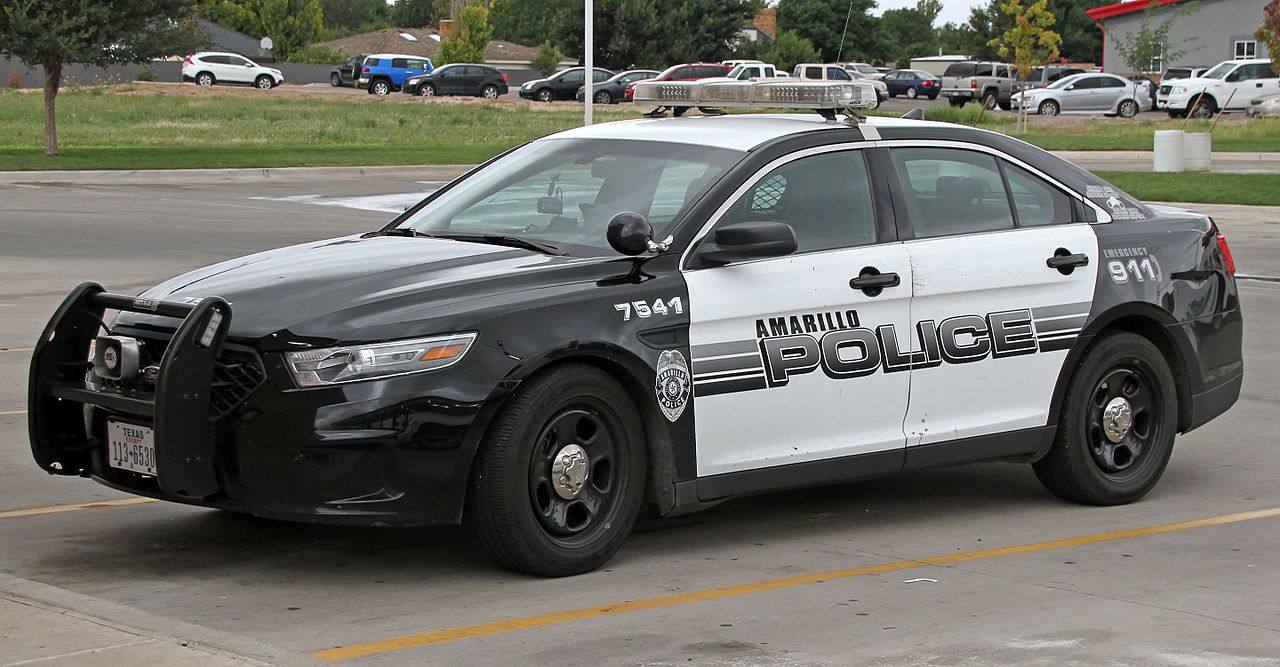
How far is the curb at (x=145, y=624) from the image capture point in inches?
A: 197

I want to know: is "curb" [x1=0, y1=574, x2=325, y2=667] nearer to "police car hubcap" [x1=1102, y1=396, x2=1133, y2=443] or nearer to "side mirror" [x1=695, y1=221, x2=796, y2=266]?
"side mirror" [x1=695, y1=221, x2=796, y2=266]

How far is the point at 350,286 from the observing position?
5.96 meters

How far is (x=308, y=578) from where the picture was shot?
610 centimetres

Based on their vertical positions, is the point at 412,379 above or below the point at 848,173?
below

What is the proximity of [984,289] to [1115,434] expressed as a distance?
1048 mm

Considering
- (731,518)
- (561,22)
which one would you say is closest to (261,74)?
(561,22)

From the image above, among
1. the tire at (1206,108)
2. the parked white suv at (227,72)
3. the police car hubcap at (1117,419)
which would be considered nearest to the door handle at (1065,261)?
the police car hubcap at (1117,419)

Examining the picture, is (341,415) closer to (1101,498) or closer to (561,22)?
(1101,498)

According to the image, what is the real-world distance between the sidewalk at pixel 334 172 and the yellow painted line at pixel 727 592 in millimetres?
23535

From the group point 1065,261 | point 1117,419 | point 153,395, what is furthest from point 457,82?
point 153,395

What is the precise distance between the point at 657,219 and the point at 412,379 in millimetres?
1331

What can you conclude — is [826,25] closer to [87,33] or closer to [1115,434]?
[87,33]

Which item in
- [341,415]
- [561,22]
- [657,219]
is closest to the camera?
[341,415]

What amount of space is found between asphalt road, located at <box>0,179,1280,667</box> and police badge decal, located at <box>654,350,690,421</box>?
0.59 m
